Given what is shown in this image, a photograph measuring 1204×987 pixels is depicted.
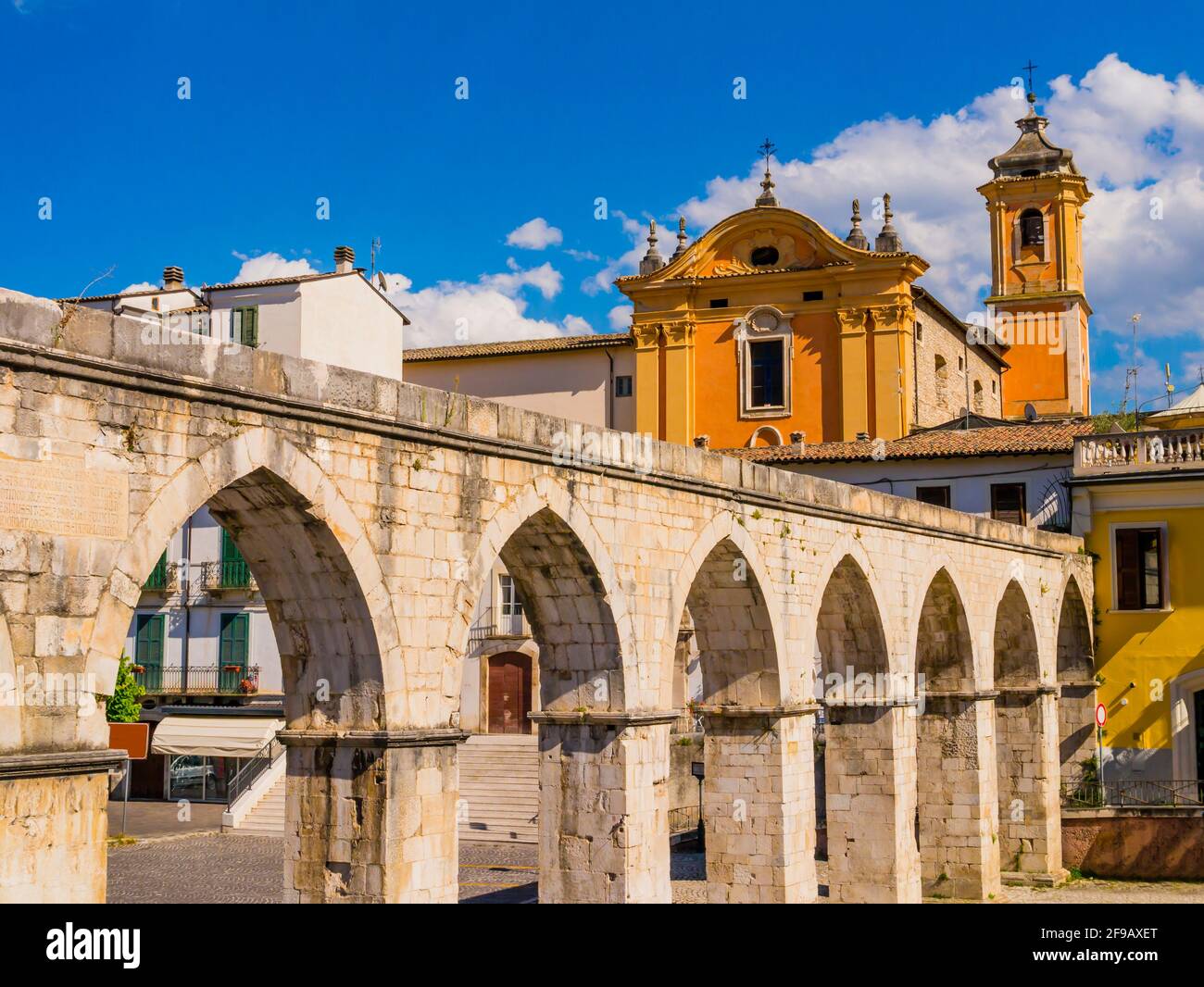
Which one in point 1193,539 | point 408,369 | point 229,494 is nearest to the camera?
point 229,494

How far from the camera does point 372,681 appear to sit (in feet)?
35.0

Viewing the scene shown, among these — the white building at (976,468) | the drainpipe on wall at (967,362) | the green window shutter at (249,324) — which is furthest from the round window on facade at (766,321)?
the green window shutter at (249,324)

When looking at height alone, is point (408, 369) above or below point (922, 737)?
above

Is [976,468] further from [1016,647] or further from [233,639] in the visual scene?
[233,639]

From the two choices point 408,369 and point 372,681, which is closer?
point 372,681

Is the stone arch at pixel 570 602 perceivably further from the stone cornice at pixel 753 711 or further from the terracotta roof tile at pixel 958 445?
the terracotta roof tile at pixel 958 445

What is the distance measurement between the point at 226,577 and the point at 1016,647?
16929 mm

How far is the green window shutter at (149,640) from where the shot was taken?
108 feet

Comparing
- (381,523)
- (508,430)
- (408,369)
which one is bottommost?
(381,523)

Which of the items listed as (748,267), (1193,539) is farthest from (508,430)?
(748,267)
